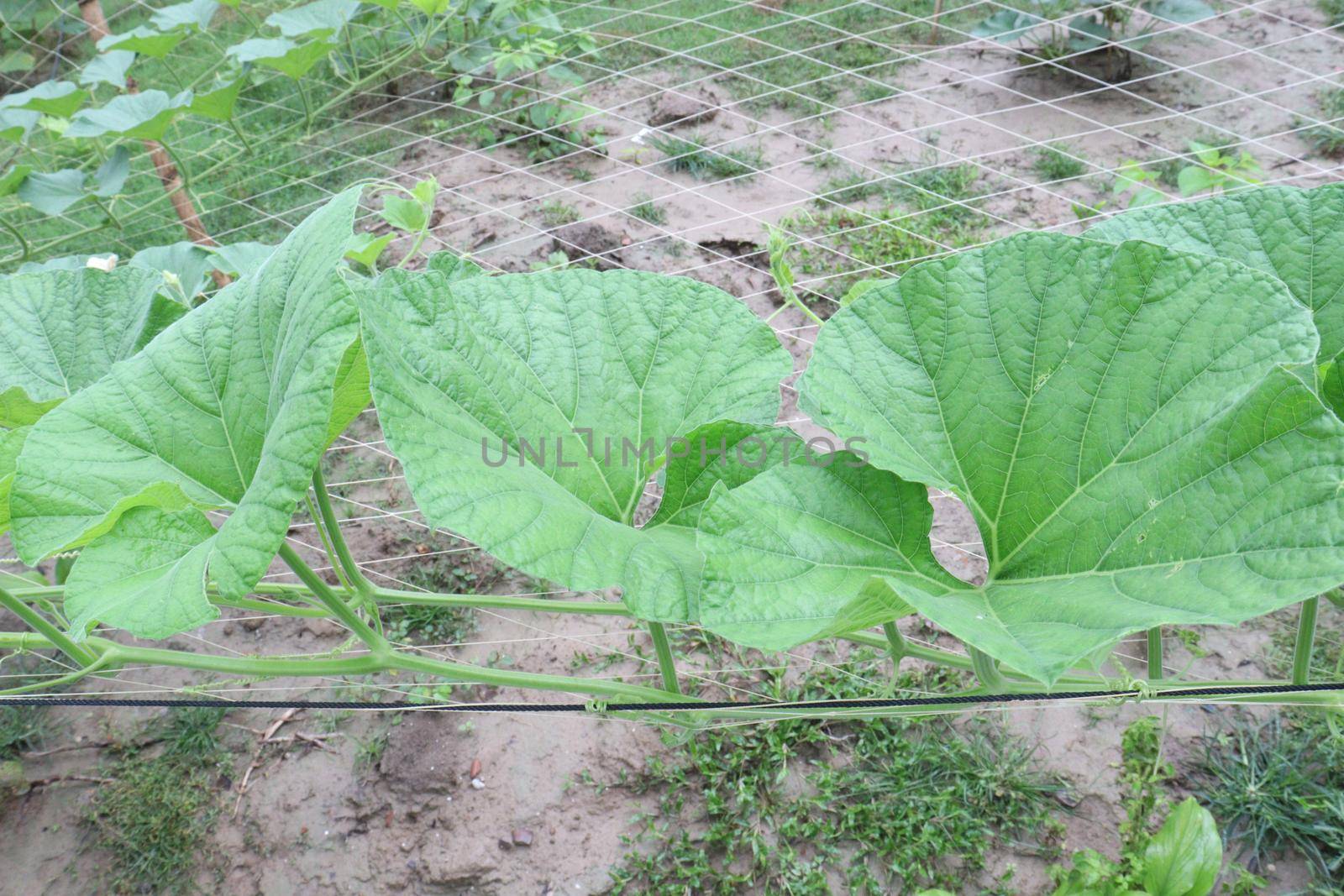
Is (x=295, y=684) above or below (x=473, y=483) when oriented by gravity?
below

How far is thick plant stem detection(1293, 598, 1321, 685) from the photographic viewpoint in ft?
3.26

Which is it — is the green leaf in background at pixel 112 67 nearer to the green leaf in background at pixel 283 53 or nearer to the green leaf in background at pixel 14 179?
the green leaf in background at pixel 283 53

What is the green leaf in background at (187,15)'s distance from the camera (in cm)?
343

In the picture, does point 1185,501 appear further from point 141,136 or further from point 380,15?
point 380,15

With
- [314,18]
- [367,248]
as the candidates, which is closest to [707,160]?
[314,18]

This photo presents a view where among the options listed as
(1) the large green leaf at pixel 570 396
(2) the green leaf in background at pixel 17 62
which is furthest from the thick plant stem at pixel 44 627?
(2) the green leaf in background at pixel 17 62

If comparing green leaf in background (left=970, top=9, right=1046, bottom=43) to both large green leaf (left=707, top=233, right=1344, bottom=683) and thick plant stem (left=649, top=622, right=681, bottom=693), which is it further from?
thick plant stem (left=649, top=622, right=681, bottom=693)

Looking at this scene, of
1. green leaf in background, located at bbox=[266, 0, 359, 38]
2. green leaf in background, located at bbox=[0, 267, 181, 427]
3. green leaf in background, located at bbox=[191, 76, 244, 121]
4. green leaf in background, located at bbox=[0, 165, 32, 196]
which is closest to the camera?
green leaf in background, located at bbox=[0, 267, 181, 427]

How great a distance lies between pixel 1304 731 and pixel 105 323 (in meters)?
2.35

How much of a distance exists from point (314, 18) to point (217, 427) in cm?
310

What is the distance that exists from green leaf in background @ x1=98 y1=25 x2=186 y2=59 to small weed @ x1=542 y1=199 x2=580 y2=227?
53.2 inches

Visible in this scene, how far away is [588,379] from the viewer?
109 centimetres

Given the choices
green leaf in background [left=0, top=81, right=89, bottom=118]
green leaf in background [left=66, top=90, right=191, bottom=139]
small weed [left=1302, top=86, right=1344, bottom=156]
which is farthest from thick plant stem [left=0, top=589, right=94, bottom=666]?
small weed [left=1302, top=86, right=1344, bottom=156]

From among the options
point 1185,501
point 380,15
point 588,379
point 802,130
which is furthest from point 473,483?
point 380,15
